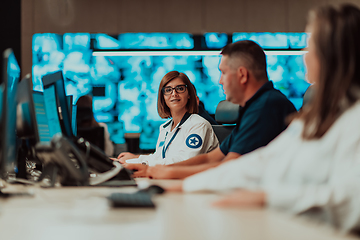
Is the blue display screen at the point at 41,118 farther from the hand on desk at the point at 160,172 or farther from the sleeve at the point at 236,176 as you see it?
the sleeve at the point at 236,176

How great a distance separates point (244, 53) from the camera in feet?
6.17

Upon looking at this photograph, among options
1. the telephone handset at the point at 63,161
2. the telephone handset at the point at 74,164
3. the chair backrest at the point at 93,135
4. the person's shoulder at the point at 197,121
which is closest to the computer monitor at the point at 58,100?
the telephone handset at the point at 74,164

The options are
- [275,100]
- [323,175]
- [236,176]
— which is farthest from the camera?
[275,100]

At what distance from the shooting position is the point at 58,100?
4.96 feet

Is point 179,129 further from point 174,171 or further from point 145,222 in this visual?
point 145,222

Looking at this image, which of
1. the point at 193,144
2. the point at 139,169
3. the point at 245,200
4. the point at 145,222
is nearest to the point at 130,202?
the point at 145,222

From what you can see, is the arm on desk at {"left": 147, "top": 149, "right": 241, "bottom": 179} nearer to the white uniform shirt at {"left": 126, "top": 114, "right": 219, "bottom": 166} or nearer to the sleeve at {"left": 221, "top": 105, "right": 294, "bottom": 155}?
the sleeve at {"left": 221, "top": 105, "right": 294, "bottom": 155}

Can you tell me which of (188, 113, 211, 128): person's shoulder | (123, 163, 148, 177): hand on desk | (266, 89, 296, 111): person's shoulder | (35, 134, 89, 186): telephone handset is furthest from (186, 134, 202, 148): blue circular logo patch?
(35, 134, 89, 186): telephone handset

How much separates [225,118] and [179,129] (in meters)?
0.46

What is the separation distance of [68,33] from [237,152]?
4.39m

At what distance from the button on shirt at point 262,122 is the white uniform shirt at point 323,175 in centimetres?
71

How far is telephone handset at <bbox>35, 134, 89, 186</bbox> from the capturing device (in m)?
1.14

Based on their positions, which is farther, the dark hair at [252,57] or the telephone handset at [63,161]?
the dark hair at [252,57]

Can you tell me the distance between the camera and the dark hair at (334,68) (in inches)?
34.6
